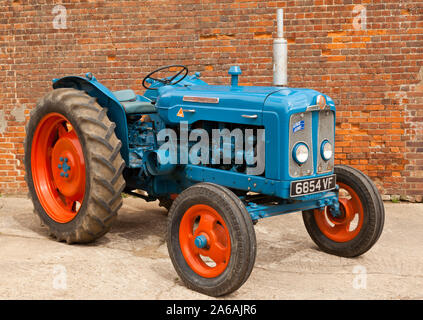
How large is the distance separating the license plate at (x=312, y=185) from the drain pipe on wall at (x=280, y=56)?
225 centimetres

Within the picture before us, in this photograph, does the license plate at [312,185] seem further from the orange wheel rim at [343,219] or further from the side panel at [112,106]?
the side panel at [112,106]

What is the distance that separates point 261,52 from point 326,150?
256cm

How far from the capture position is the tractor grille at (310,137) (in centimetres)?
375

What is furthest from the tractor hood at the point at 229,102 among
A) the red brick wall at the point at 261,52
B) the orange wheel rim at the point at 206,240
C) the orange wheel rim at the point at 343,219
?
the red brick wall at the point at 261,52

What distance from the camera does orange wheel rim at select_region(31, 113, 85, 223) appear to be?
4492 millimetres

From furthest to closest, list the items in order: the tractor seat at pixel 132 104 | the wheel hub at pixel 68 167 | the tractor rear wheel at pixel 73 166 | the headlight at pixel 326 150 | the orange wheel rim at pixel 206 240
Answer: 1. the tractor seat at pixel 132 104
2. the wheel hub at pixel 68 167
3. the tractor rear wheel at pixel 73 166
4. the headlight at pixel 326 150
5. the orange wheel rim at pixel 206 240

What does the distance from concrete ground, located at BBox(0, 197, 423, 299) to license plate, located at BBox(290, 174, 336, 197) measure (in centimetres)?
65

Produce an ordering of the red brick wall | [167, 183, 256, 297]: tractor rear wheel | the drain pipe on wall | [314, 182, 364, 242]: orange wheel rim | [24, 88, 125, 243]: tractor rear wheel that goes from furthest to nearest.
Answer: the red brick wall < the drain pipe on wall < [314, 182, 364, 242]: orange wheel rim < [24, 88, 125, 243]: tractor rear wheel < [167, 183, 256, 297]: tractor rear wheel

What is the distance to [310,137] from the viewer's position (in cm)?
389

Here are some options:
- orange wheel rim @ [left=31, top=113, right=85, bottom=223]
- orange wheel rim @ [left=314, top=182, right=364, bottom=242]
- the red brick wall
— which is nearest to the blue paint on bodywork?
orange wheel rim @ [left=314, top=182, right=364, bottom=242]

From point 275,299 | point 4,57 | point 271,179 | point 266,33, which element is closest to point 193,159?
point 271,179

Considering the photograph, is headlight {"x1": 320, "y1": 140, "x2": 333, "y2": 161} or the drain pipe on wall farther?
the drain pipe on wall

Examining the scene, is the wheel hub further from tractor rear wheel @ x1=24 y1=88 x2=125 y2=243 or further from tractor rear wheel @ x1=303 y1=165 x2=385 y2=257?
tractor rear wheel @ x1=303 y1=165 x2=385 y2=257

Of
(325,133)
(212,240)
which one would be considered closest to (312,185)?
(325,133)
